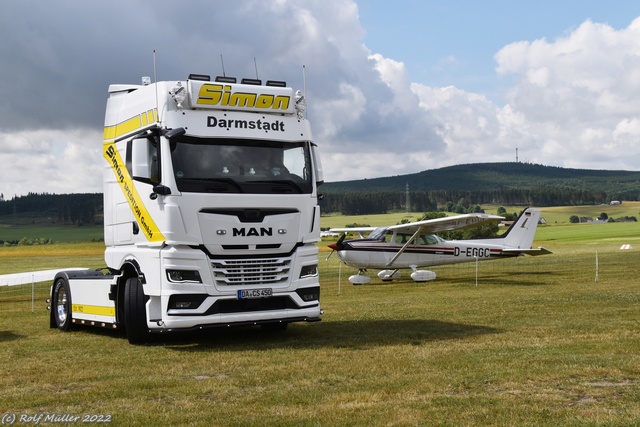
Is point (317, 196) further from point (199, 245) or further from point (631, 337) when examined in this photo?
point (631, 337)

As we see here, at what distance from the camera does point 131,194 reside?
12.0 metres

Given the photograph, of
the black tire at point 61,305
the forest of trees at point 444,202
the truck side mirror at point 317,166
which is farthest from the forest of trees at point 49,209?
the truck side mirror at point 317,166

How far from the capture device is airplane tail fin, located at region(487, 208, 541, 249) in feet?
100

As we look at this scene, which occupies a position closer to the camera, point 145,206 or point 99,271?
point 145,206

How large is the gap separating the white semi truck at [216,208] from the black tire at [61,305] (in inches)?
102

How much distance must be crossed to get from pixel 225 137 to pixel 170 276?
224cm

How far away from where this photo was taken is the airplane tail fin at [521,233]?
3061 centimetres

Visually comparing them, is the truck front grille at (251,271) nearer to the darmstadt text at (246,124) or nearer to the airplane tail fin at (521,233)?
the darmstadt text at (246,124)

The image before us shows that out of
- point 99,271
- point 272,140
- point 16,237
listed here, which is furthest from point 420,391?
point 16,237

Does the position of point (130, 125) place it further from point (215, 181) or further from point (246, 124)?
point (215, 181)

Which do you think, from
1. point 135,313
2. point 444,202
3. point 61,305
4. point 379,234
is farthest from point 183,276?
point 444,202

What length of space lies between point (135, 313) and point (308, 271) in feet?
9.17

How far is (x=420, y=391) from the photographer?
779cm

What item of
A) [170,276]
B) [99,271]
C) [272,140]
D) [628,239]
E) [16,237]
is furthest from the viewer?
[16,237]
